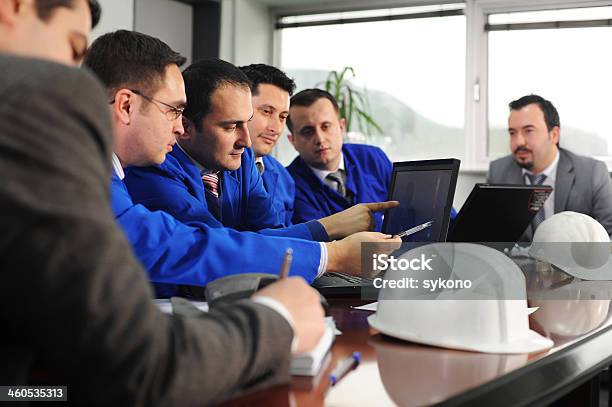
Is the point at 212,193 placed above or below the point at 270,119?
below

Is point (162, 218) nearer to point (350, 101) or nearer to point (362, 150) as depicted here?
point (362, 150)

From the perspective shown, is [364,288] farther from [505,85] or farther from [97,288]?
[505,85]

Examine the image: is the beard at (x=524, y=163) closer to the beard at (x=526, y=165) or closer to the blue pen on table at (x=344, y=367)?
the beard at (x=526, y=165)

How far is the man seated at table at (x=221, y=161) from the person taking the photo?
182 cm

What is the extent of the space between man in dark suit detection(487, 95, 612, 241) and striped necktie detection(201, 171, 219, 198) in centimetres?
189

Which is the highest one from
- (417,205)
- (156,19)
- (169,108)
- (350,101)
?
(156,19)

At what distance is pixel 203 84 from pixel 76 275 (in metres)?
1.44

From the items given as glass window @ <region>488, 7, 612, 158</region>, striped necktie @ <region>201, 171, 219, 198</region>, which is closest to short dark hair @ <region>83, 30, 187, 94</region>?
striped necktie @ <region>201, 171, 219, 198</region>

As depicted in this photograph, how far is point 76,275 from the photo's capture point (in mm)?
559

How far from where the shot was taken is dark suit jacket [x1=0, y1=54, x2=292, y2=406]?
0.55 meters

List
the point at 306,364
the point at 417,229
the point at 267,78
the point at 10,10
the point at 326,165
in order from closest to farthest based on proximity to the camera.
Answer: the point at 10,10 → the point at 306,364 → the point at 417,229 → the point at 267,78 → the point at 326,165

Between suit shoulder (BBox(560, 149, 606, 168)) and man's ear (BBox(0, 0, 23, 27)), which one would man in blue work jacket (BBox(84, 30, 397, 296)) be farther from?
suit shoulder (BBox(560, 149, 606, 168))

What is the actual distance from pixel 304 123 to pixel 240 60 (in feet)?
6.56

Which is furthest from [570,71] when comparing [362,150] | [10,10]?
[10,10]
